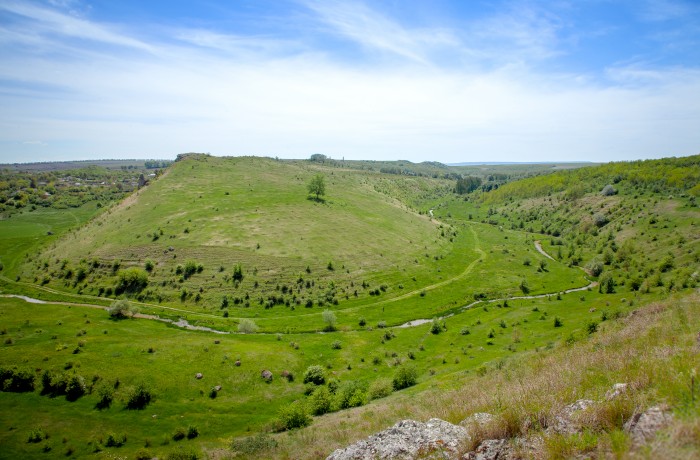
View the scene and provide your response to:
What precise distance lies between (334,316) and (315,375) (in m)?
19.4

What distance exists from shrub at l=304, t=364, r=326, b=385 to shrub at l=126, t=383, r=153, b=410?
71.4 ft

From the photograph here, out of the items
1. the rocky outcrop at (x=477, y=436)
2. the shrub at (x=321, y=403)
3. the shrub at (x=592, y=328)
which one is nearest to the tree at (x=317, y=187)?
the shrub at (x=321, y=403)

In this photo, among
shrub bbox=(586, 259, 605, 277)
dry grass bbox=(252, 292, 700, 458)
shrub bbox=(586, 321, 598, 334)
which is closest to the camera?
dry grass bbox=(252, 292, 700, 458)

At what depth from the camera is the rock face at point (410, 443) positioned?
14.1 metres

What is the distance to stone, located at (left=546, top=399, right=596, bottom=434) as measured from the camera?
1107cm

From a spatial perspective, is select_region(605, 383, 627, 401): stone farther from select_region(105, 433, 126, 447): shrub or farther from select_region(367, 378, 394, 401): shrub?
select_region(105, 433, 126, 447): shrub

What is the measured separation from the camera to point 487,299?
8931 cm

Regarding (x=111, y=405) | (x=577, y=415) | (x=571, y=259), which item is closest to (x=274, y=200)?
(x=111, y=405)

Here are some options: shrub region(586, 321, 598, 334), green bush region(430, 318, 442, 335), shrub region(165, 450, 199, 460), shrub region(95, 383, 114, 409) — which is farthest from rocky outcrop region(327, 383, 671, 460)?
green bush region(430, 318, 442, 335)

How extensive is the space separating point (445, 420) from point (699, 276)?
8159cm

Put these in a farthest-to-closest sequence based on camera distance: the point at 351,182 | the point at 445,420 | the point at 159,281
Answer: the point at 351,182, the point at 159,281, the point at 445,420

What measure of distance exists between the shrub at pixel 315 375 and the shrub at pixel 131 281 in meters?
51.4

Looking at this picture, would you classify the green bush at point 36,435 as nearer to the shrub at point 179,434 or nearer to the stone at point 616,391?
the shrub at point 179,434

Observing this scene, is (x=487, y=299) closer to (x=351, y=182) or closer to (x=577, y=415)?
(x=577, y=415)
